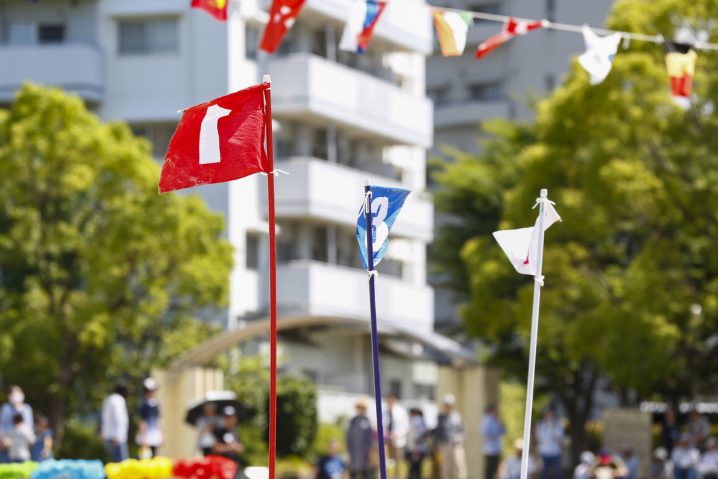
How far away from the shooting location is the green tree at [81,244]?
37156 mm

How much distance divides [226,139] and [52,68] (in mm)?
35208

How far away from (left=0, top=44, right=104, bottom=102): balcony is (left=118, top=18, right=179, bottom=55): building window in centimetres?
108

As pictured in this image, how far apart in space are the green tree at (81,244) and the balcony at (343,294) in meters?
8.54

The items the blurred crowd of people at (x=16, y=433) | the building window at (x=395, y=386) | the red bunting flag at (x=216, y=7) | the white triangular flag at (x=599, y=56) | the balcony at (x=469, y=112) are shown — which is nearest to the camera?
the red bunting flag at (x=216, y=7)

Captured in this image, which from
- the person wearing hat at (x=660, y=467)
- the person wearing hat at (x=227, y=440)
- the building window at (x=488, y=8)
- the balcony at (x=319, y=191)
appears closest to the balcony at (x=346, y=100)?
the balcony at (x=319, y=191)

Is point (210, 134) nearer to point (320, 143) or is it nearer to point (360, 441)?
point (360, 441)

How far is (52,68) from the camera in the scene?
1834 inches

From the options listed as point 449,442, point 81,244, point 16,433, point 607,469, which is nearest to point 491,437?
point 449,442

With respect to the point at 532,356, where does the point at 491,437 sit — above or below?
above

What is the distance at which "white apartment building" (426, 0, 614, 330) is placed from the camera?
63.6 meters

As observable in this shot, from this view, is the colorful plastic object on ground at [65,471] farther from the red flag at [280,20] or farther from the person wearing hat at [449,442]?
the person wearing hat at [449,442]

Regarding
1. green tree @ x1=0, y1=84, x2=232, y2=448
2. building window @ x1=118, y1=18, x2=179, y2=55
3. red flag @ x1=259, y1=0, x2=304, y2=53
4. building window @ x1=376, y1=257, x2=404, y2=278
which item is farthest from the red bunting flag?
building window @ x1=376, y1=257, x2=404, y2=278

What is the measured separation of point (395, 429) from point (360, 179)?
22.6m

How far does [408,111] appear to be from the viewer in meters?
53.9
